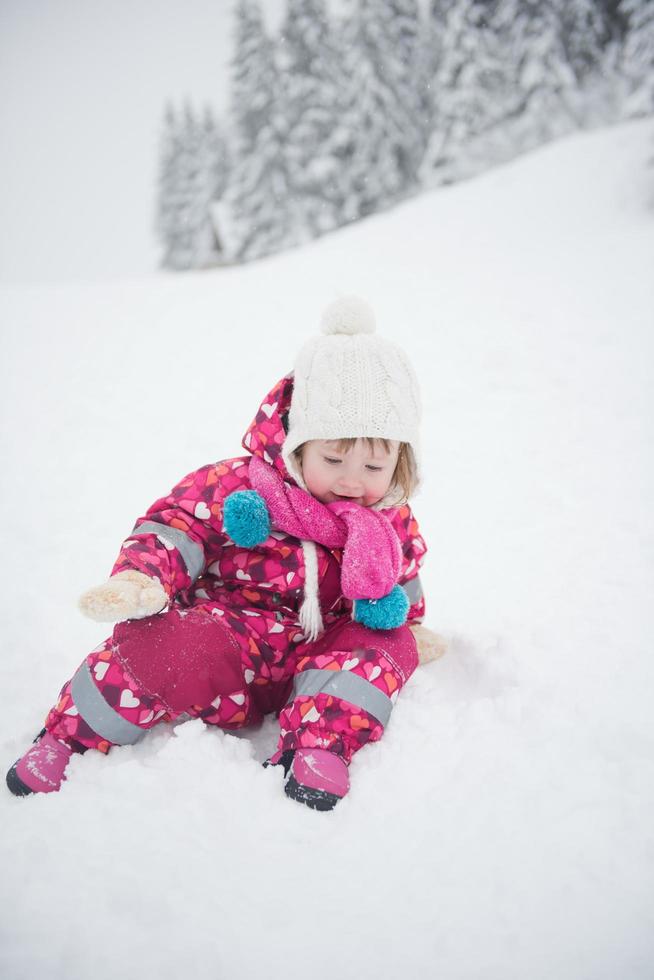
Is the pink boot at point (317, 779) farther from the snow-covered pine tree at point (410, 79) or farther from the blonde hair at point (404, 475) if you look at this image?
the snow-covered pine tree at point (410, 79)

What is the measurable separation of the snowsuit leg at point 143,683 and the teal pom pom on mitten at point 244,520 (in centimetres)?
30

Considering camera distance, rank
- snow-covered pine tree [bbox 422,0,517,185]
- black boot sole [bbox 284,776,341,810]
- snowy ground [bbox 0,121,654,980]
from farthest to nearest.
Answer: snow-covered pine tree [bbox 422,0,517,185], black boot sole [bbox 284,776,341,810], snowy ground [bbox 0,121,654,980]

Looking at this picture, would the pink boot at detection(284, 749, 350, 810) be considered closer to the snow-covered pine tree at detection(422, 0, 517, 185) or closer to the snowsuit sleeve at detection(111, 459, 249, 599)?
the snowsuit sleeve at detection(111, 459, 249, 599)

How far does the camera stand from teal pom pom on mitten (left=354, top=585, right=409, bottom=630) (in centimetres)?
197

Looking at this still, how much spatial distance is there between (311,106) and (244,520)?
2101 cm

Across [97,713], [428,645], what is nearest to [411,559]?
[428,645]

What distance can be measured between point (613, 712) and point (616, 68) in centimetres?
2387

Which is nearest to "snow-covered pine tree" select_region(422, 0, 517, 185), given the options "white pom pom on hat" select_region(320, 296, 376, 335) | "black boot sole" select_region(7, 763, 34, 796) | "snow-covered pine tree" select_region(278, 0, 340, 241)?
"snow-covered pine tree" select_region(278, 0, 340, 241)

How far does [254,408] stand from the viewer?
5.50 m

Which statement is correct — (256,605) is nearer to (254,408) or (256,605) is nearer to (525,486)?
(525,486)

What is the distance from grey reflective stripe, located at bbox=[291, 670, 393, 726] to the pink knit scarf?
26 centimetres

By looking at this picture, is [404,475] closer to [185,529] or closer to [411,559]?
[411,559]

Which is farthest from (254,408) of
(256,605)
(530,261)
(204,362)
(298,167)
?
(298,167)

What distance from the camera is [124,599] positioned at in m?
1.66
